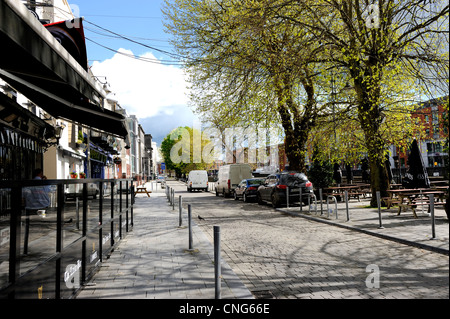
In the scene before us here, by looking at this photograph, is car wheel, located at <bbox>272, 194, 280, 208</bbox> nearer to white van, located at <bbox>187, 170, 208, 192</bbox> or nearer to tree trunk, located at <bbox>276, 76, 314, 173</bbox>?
tree trunk, located at <bbox>276, 76, 314, 173</bbox>

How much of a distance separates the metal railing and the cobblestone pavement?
2287mm

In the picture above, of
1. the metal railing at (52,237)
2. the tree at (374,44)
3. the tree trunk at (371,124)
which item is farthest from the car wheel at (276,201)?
the metal railing at (52,237)

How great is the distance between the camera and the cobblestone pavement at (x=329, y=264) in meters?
4.81

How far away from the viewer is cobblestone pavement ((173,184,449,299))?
481 cm

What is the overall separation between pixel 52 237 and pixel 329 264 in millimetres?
4476

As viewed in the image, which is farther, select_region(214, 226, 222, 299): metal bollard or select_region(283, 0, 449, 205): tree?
select_region(283, 0, 449, 205): tree

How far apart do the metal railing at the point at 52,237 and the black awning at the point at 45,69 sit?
1342 mm

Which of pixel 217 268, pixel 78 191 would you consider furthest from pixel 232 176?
pixel 217 268

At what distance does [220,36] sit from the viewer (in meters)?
16.9

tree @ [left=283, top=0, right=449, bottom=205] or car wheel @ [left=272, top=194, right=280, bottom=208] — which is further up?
tree @ [left=283, top=0, right=449, bottom=205]

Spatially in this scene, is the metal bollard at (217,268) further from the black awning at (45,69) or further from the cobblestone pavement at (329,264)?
the black awning at (45,69)

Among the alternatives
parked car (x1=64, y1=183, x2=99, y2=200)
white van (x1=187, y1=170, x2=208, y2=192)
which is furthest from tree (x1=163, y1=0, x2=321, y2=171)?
white van (x1=187, y1=170, x2=208, y2=192)

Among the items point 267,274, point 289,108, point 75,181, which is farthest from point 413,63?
point 75,181

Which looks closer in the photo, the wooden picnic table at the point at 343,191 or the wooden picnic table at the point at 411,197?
the wooden picnic table at the point at 411,197
